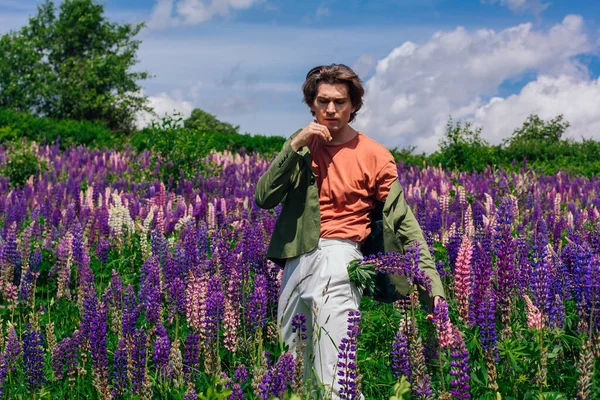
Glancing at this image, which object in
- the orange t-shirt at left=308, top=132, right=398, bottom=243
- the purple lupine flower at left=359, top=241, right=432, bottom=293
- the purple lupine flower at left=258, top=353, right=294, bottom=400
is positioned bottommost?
the purple lupine flower at left=258, top=353, right=294, bottom=400

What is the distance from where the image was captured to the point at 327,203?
4.56 metres

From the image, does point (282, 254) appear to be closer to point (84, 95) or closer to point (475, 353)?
point (475, 353)

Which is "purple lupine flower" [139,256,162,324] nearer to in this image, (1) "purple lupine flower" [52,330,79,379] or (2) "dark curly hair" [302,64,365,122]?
(1) "purple lupine flower" [52,330,79,379]

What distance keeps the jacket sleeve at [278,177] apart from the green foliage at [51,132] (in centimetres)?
1718

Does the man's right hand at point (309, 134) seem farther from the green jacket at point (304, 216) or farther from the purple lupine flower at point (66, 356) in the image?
the purple lupine flower at point (66, 356)

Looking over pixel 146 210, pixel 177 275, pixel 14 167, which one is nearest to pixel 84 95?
pixel 14 167

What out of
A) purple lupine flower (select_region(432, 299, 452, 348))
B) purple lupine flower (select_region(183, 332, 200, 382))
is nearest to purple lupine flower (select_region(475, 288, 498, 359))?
purple lupine flower (select_region(432, 299, 452, 348))

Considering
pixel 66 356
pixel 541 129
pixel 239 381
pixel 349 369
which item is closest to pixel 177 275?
pixel 66 356

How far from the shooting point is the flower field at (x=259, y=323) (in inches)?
152

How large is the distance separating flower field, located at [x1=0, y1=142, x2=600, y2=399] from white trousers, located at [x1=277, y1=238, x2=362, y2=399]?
115mm

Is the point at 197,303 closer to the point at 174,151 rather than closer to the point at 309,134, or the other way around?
the point at 309,134

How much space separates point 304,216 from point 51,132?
1916cm

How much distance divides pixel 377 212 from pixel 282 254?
72 cm

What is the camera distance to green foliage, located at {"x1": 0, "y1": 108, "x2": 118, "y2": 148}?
20.9 meters
